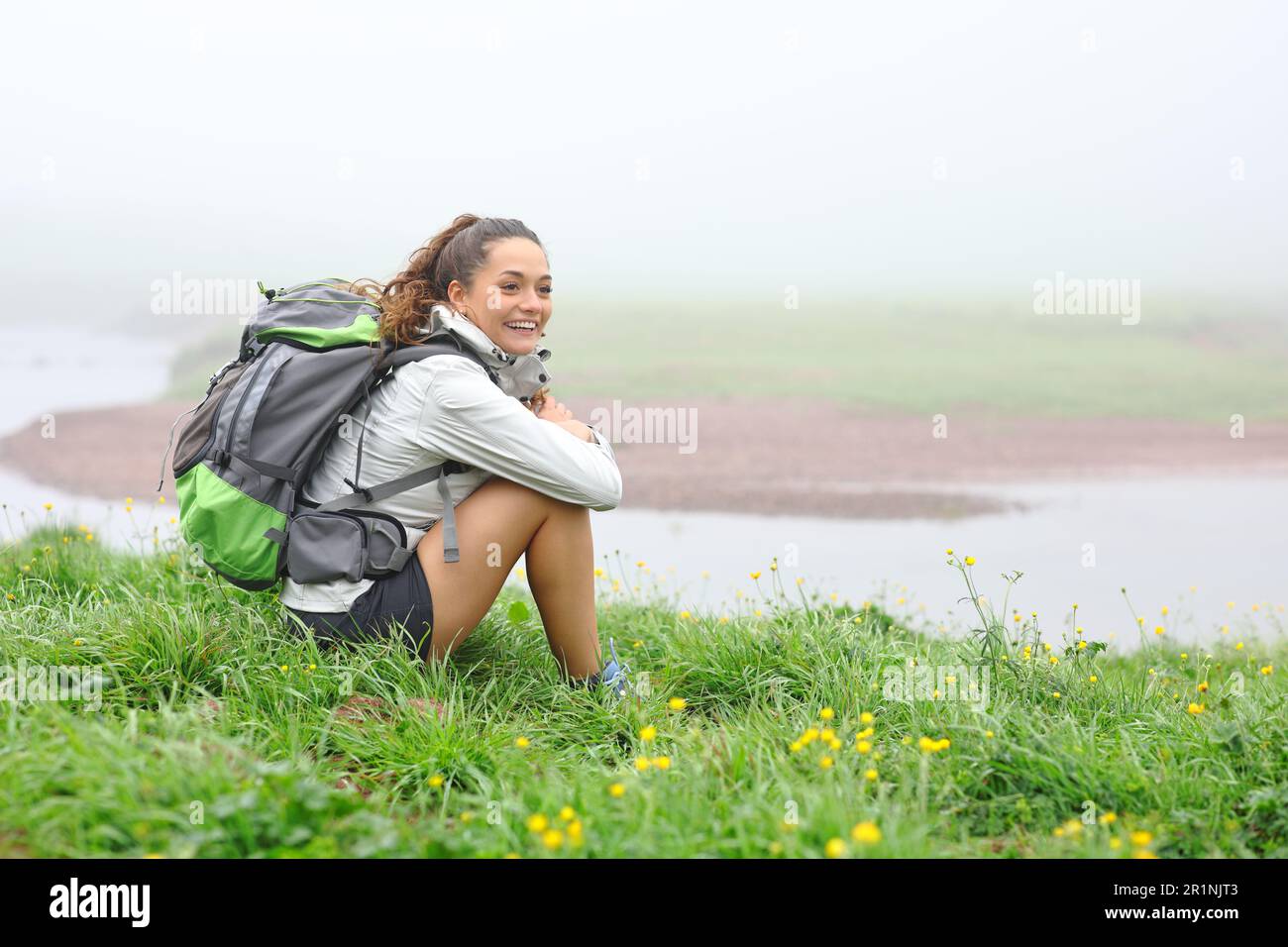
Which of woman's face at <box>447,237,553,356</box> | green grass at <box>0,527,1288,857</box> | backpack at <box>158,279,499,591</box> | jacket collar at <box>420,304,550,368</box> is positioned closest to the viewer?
green grass at <box>0,527,1288,857</box>

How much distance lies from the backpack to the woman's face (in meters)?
0.21

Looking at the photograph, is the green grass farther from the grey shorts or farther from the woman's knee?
the woman's knee

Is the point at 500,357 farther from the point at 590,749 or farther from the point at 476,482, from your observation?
the point at 590,749

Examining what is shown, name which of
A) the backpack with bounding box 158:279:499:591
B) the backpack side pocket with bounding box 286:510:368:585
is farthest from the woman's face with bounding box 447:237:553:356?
the backpack side pocket with bounding box 286:510:368:585

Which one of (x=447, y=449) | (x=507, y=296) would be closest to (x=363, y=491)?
(x=447, y=449)

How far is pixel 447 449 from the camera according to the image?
3164 millimetres

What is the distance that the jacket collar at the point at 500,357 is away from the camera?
332 centimetres

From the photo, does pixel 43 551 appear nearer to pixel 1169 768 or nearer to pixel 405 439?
pixel 405 439

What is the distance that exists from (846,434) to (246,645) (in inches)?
498

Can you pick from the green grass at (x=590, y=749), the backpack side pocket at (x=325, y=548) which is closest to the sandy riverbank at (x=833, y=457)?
the green grass at (x=590, y=749)

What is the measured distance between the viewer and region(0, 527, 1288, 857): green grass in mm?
2203
